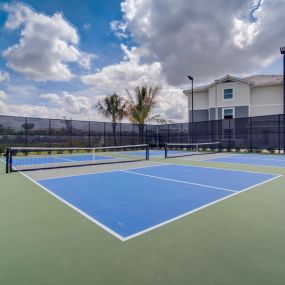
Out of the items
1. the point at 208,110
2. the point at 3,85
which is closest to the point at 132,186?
the point at 3,85

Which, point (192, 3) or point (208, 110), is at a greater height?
point (192, 3)

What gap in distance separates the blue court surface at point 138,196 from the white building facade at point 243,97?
674 inches

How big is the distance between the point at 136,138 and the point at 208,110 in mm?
9158

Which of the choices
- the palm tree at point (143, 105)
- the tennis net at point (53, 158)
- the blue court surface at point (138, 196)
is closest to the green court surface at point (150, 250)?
the blue court surface at point (138, 196)

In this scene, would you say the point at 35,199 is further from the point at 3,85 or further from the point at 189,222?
the point at 3,85

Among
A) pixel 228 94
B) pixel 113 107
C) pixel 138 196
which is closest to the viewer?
pixel 138 196

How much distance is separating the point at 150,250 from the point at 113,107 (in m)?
21.1

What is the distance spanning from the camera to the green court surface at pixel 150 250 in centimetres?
172

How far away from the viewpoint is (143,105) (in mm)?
22266

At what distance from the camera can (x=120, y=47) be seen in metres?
14.1

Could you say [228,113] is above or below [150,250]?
above

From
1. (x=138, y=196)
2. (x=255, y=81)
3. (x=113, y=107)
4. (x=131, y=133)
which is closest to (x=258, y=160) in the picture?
(x=138, y=196)

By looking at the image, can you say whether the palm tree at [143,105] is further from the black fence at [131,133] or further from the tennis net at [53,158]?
the tennis net at [53,158]

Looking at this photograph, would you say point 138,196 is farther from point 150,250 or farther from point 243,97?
point 243,97
